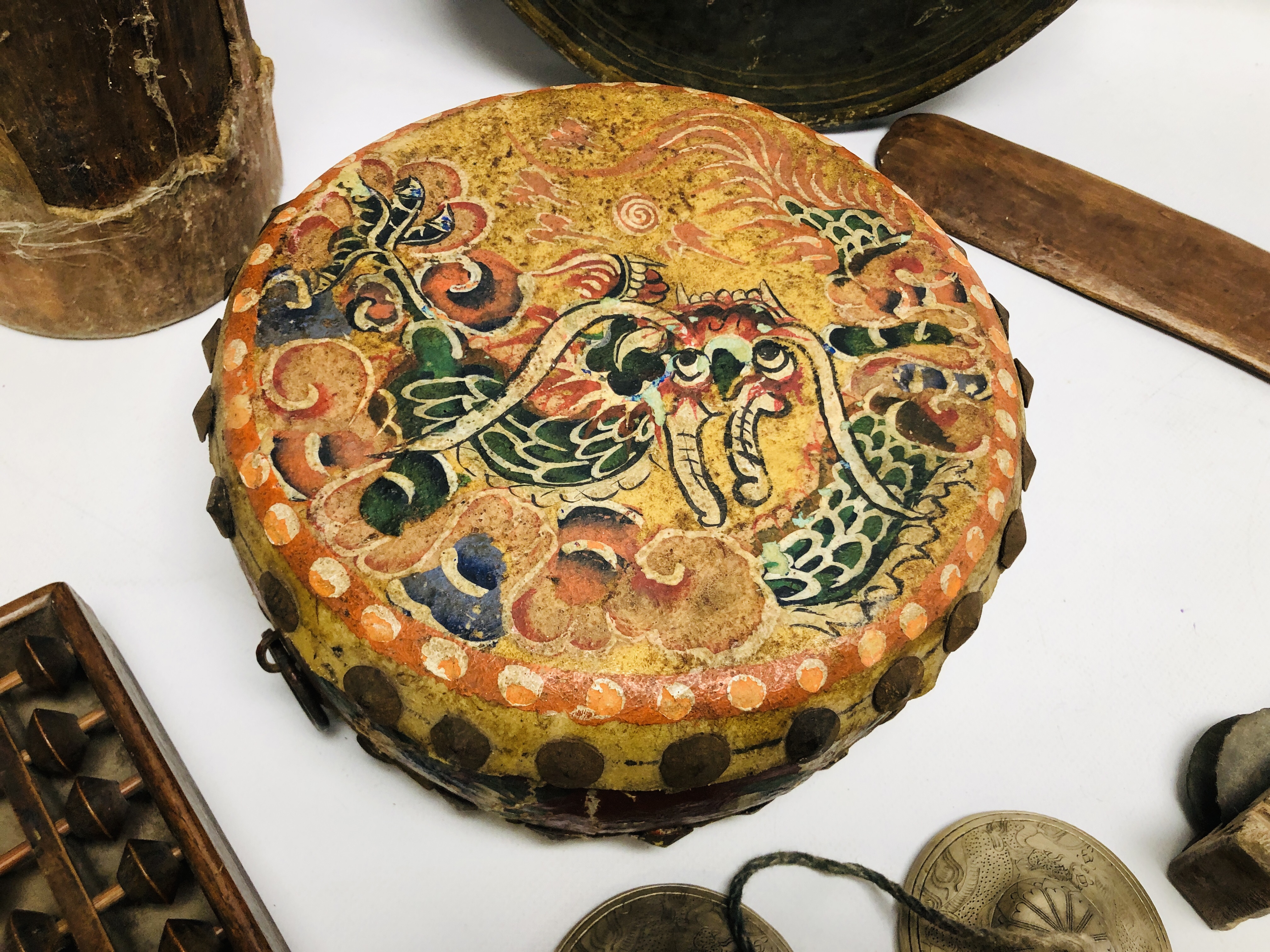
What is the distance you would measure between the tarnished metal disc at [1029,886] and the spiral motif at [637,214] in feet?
3.51

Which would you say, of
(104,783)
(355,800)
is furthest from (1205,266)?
(104,783)

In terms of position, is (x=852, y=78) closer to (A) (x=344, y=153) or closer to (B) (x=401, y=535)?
(A) (x=344, y=153)

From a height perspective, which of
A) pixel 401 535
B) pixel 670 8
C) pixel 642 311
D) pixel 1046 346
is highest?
pixel 670 8

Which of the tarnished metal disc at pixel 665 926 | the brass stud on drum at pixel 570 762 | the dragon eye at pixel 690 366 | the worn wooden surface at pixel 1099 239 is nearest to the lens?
the brass stud on drum at pixel 570 762

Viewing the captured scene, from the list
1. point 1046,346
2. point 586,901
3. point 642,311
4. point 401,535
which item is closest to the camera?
point 401,535

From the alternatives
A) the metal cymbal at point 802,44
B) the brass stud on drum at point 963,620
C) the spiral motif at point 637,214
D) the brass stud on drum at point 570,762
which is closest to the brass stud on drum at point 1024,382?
the brass stud on drum at point 963,620

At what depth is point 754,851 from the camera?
166 cm

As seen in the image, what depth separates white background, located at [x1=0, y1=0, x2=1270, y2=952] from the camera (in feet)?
5.34

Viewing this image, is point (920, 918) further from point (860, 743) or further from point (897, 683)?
point (897, 683)

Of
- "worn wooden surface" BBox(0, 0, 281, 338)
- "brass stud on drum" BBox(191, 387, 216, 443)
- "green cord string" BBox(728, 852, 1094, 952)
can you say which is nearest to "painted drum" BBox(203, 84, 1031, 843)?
"brass stud on drum" BBox(191, 387, 216, 443)

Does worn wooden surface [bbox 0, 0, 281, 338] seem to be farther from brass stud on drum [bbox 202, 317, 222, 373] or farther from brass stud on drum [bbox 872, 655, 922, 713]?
brass stud on drum [bbox 872, 655, 922, 713]

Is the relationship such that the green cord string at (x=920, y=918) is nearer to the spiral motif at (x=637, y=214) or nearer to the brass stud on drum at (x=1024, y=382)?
the brass stud on drum at (x=1024, y=382)

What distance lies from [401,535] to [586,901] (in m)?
0.70

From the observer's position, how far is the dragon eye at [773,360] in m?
1.44
